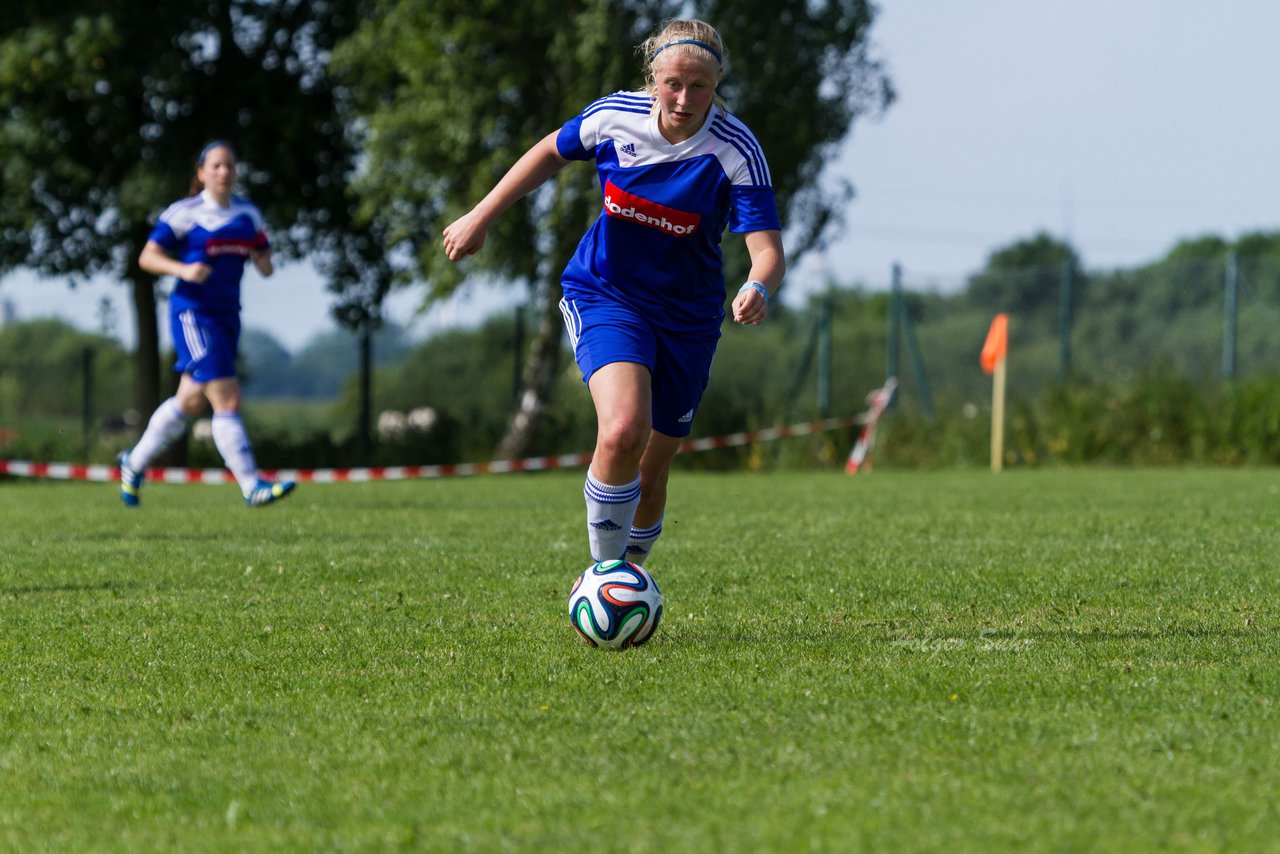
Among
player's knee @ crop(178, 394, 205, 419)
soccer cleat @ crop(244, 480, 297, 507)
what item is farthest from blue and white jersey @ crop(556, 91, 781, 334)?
player's knee @ crop(178, 394, 205, 419)

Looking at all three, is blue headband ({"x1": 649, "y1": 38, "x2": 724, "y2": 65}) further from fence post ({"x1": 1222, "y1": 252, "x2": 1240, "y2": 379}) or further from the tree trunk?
fence post ({"x1": 1222, "y1": 252, "x2": 1240, "y2": 379})

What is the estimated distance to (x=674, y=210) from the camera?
218 inches

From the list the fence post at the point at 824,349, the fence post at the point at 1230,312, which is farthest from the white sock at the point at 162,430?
the fence post at the point at 1230,312

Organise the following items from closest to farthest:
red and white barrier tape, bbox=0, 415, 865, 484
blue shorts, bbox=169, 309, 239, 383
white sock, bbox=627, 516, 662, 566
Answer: white sock, bbox=627, 516, 662, 566 < blue shorts, bbox=169, 309, 239, 383 < red and white barrier tape, bbox=0, 415, 865, 484

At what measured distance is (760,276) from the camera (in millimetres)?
5375

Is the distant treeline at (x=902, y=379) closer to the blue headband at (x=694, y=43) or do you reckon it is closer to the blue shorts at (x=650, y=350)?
the blue shorts at (x=650, y=350)

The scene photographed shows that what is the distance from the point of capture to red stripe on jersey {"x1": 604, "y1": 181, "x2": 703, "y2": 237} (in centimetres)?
554

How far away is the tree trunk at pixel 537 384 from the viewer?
925 inches

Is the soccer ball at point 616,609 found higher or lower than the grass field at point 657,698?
higher

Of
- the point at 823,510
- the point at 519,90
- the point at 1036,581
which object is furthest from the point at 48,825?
the point at 519,90

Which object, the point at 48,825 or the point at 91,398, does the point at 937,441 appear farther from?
the point at 48,825

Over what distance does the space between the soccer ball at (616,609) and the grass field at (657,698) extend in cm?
11

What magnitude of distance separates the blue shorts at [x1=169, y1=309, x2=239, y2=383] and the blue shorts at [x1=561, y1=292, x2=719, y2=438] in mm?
5765

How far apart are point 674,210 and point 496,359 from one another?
70.0 ft
